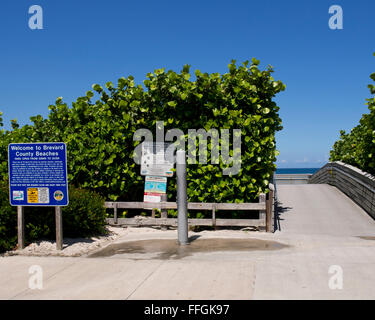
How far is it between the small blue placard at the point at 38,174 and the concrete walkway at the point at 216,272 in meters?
1.13

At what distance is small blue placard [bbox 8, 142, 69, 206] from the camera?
7.61 m

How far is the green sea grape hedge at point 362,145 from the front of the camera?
37.4 ft

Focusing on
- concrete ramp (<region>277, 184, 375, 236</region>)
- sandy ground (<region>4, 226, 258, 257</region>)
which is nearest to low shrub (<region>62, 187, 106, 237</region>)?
sandy ground (<region>4, 226, 258, 257</region>)

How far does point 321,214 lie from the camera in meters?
11.8

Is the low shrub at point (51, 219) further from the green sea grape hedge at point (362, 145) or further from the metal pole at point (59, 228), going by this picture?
the green sea grape hedge at point (362, 145)

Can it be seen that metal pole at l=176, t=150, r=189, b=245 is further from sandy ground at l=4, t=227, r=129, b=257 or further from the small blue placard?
the small blue placard

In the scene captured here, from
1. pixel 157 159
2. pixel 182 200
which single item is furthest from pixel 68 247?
pixel 157 159

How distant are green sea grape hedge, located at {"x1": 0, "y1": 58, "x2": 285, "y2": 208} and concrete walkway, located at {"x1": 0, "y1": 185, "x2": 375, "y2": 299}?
161 centimetres

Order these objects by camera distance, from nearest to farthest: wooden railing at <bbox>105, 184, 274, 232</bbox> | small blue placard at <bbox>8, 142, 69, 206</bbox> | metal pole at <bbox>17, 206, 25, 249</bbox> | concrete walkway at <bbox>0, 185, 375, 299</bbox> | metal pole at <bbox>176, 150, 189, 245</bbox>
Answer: concrete walkway at <bbox>0, 185, 375, 299</bbox>, small blue placard at <bbox>8, 142, 69, 206</bbox>, metal pole at <bbox>17, 206, 25, 249</bbox>, metal pole at <bbox>176, 150, 189, 245</bbox>, wooden railing at <bbox>105, 184, 274, 232</bbox>

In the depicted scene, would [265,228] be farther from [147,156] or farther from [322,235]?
[147,156]

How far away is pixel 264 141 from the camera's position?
9727mm

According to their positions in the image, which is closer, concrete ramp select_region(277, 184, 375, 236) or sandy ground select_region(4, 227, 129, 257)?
sandy ground select_region(4, 227, 129, 257)
